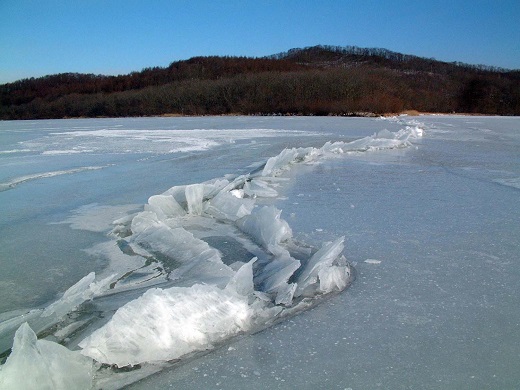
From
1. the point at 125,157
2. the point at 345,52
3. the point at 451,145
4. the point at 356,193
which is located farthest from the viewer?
the point at 345,52

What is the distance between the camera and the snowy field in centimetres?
139

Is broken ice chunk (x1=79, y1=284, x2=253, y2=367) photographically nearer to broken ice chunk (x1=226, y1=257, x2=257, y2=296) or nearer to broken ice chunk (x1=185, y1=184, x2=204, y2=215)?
broken ice chunk (x1=226, y1=257, x2=257, y2=296)

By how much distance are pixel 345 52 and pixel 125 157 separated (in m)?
111

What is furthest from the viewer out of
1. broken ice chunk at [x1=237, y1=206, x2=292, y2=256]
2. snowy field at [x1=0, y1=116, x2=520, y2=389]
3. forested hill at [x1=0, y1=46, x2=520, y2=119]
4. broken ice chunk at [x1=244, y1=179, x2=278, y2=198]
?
forested hill at [x1=0, y1=46, x2=520, y2=119]

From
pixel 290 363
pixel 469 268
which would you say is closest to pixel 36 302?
pixel 290 363

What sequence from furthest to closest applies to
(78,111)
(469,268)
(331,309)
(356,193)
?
1. (78,111)
2. (356,193)
3. (469,268)
4. (331,309)

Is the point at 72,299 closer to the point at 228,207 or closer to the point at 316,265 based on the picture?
the point at 316,265

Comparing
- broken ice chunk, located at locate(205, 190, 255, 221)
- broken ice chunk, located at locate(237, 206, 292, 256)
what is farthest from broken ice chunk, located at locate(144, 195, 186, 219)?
broken ice chunk, located at locate(237, 206, 292, 256)

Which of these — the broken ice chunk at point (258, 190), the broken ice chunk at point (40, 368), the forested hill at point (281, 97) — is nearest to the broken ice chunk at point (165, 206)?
the broken ice chunk at point (258, 190)

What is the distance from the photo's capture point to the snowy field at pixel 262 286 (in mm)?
1393

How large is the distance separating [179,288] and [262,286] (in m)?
0.47

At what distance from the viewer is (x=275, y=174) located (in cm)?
520

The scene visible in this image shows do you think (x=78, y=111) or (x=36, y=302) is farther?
(x=78, y=111)

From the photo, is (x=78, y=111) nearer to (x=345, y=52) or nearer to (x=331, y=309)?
(x=331, y=309)
